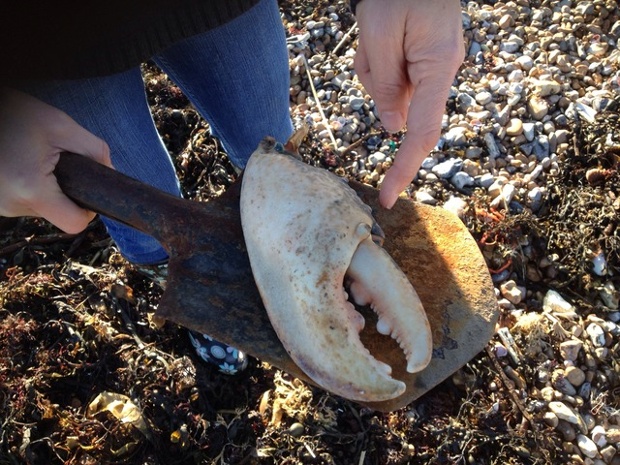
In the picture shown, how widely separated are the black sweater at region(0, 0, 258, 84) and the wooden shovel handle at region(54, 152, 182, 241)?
0.94 feet

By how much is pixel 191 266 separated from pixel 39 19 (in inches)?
31.0

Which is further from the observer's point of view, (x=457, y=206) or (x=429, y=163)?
(x=429, y=163)

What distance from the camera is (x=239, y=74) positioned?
2.00m

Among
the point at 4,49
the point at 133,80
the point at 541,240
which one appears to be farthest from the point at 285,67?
the point at 541,240

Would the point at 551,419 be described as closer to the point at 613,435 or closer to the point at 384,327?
the point at 613,435

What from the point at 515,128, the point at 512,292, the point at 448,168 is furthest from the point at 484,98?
the point at 512,292

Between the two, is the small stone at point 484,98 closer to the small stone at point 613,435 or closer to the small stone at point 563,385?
the small stone at point 563,385

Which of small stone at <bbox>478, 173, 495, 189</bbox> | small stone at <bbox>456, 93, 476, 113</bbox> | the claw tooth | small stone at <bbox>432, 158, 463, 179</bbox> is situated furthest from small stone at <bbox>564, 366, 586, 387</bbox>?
small stone at <bbox>456, 93, 476, 113</bbox>

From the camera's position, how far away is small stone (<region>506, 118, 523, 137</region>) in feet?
10.0

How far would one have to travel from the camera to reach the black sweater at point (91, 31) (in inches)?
55.3

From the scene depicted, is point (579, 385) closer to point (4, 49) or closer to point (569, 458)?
point (569, 458)

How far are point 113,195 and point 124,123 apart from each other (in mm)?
454

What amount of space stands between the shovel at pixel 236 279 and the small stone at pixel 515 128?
157 cm

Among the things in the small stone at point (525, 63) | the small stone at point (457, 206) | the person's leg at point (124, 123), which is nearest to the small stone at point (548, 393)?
the small stone at point (457, 206)
